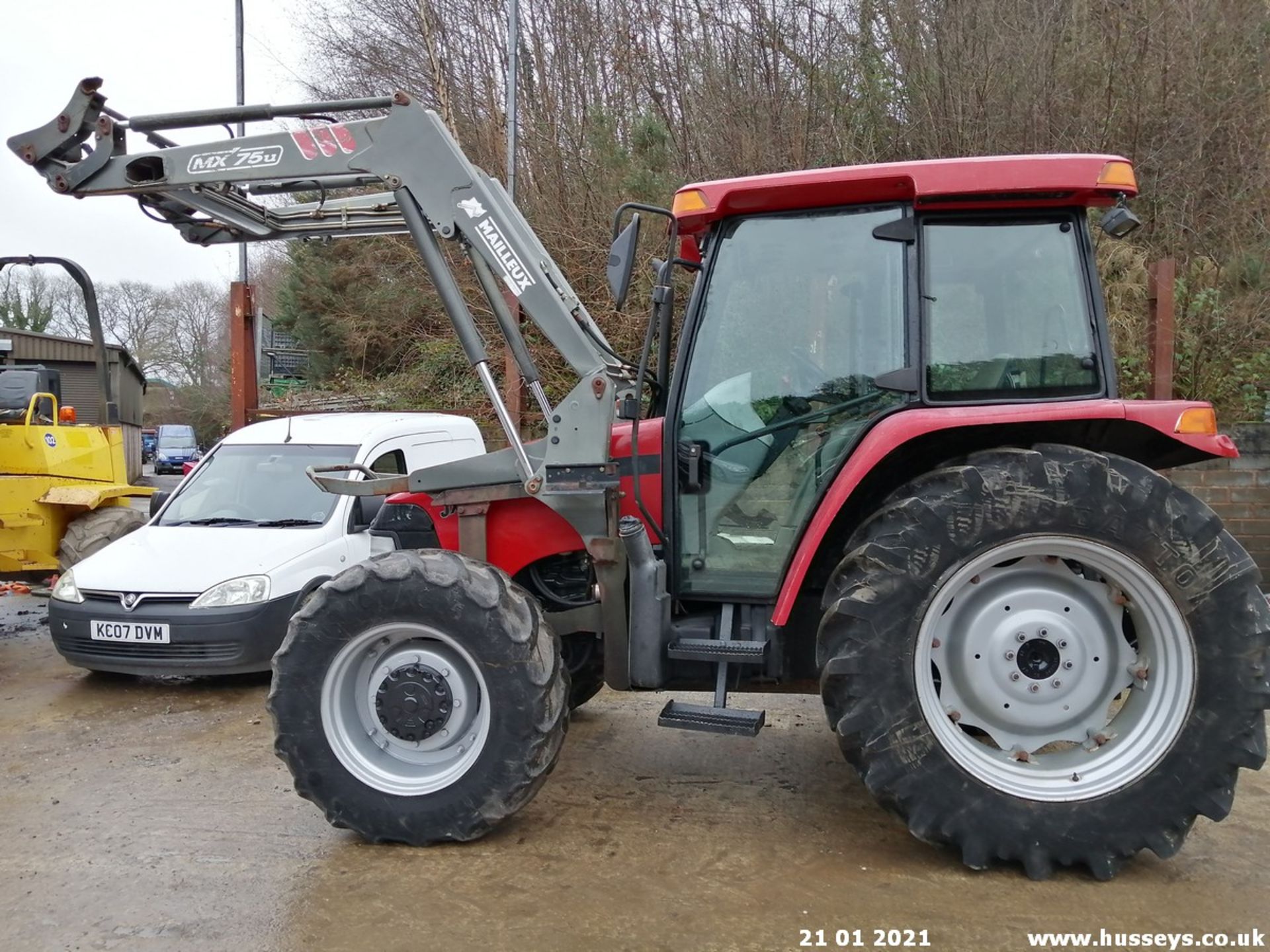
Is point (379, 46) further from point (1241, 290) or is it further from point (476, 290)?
point (1241, 290)

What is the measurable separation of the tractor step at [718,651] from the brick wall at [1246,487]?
5190 mm

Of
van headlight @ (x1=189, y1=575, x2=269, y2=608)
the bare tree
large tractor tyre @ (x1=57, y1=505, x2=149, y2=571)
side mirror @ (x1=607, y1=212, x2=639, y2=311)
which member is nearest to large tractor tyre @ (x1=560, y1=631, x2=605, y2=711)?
side mirror @ (x1=607, y1=212, x2=639, y2=311)

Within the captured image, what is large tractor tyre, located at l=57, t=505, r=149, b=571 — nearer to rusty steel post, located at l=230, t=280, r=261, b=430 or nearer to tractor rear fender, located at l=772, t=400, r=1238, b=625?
rusty steel post, located at l=230, t=280, r=261, b=430

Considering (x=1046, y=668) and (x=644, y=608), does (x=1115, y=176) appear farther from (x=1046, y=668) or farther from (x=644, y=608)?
(x=644, y=608)

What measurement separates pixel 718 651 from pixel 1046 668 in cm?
114

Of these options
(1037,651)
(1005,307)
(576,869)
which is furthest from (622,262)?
(576,869)

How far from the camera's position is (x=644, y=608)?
11.8ft

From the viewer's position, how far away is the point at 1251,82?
33.0 feet

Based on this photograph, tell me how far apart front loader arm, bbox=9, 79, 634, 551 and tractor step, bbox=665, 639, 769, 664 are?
1.69 feet

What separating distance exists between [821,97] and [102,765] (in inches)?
389

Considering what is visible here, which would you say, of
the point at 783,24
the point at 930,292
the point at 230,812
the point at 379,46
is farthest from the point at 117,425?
the point at 379,46

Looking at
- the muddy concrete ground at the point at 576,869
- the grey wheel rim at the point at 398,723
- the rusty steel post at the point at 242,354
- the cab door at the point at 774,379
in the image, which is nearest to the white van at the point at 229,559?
the muddy concrete ground at the point at 576,869

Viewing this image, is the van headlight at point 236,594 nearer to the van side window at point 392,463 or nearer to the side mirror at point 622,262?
the van side window at point 392,463

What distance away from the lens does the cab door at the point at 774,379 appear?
353 centimetres
